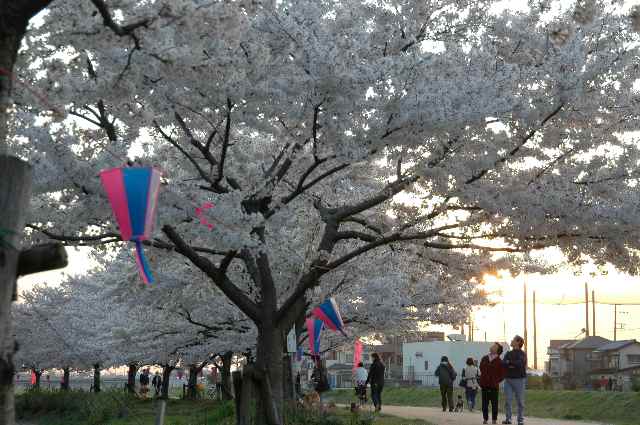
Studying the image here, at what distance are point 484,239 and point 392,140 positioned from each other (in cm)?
292

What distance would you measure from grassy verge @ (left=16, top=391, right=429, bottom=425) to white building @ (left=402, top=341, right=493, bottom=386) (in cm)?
2291

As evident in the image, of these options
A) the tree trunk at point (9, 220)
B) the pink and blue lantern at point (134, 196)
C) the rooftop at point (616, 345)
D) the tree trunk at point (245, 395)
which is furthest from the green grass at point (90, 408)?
the rooftop at point (616, 345)

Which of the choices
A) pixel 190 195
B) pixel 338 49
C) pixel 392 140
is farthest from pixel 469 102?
pixel 190 195

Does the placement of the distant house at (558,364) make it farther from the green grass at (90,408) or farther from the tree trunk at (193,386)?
the green grass at (90,408)

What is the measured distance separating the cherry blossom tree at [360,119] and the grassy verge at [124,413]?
209cm

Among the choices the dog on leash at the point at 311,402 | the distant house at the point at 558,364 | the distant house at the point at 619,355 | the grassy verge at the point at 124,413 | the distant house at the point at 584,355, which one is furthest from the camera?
the distant house at the point at 584,355

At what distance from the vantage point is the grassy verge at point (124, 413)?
15.4 m

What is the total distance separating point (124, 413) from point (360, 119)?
17.4m

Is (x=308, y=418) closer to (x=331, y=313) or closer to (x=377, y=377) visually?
(x=331, y=313)

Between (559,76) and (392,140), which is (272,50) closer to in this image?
(392,140)

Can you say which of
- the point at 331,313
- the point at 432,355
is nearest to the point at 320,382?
the point at 331,313

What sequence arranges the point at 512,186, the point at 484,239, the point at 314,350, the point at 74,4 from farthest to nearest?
the point at 314,350 → the point at 484,239 → the point at 512,186 → the point at 74,4

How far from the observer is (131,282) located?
17.2 meters

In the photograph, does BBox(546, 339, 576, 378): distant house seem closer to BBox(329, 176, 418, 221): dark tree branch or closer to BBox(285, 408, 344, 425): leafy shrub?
BBox(285, 408, 344, 425): leafy shrub
